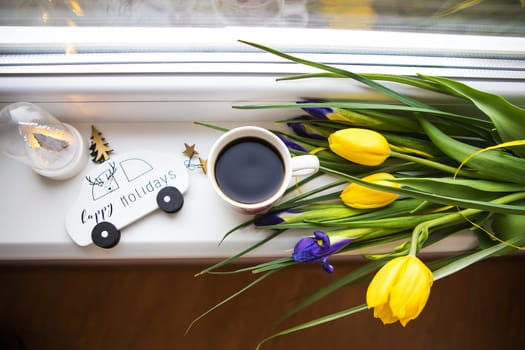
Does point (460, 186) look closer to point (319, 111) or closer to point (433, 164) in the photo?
point (433, 164)

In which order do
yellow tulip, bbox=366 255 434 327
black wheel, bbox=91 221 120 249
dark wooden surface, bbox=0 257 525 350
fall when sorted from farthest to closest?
dark wooden surface, bbox=0 257 525 350 < black wheel, bbox=91 221 120 249 < yellow tulip, bbox=366 255 434 327

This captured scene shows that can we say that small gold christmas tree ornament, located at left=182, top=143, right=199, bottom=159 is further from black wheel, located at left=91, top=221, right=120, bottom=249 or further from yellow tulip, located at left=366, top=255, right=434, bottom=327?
yellow tulip, located at left=366, top=255, right=434, bottom=327

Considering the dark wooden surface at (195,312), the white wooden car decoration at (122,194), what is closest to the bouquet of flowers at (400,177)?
the white wooden car decoration at (122,194)

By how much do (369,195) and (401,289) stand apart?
117 millimetres

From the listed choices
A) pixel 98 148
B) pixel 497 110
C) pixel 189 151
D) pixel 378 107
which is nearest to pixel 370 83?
pixel 378 107

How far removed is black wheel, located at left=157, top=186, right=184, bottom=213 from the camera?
56cm

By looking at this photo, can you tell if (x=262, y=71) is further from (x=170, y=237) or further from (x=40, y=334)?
(x=40, y=334)

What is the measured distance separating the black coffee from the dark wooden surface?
15.9 inches

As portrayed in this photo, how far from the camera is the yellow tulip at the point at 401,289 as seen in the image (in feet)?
1.42

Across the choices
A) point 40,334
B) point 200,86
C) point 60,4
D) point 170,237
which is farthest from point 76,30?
point 40,334

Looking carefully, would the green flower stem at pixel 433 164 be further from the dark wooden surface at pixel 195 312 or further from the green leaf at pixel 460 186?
the dark wooden surface at pixel 195 312

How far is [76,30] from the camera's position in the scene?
1.84ft

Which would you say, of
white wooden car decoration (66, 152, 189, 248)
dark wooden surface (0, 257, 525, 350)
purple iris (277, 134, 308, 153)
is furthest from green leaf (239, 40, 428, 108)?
dark wooden surface (0, 257, 525, 350)

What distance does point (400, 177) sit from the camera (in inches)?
21.0
